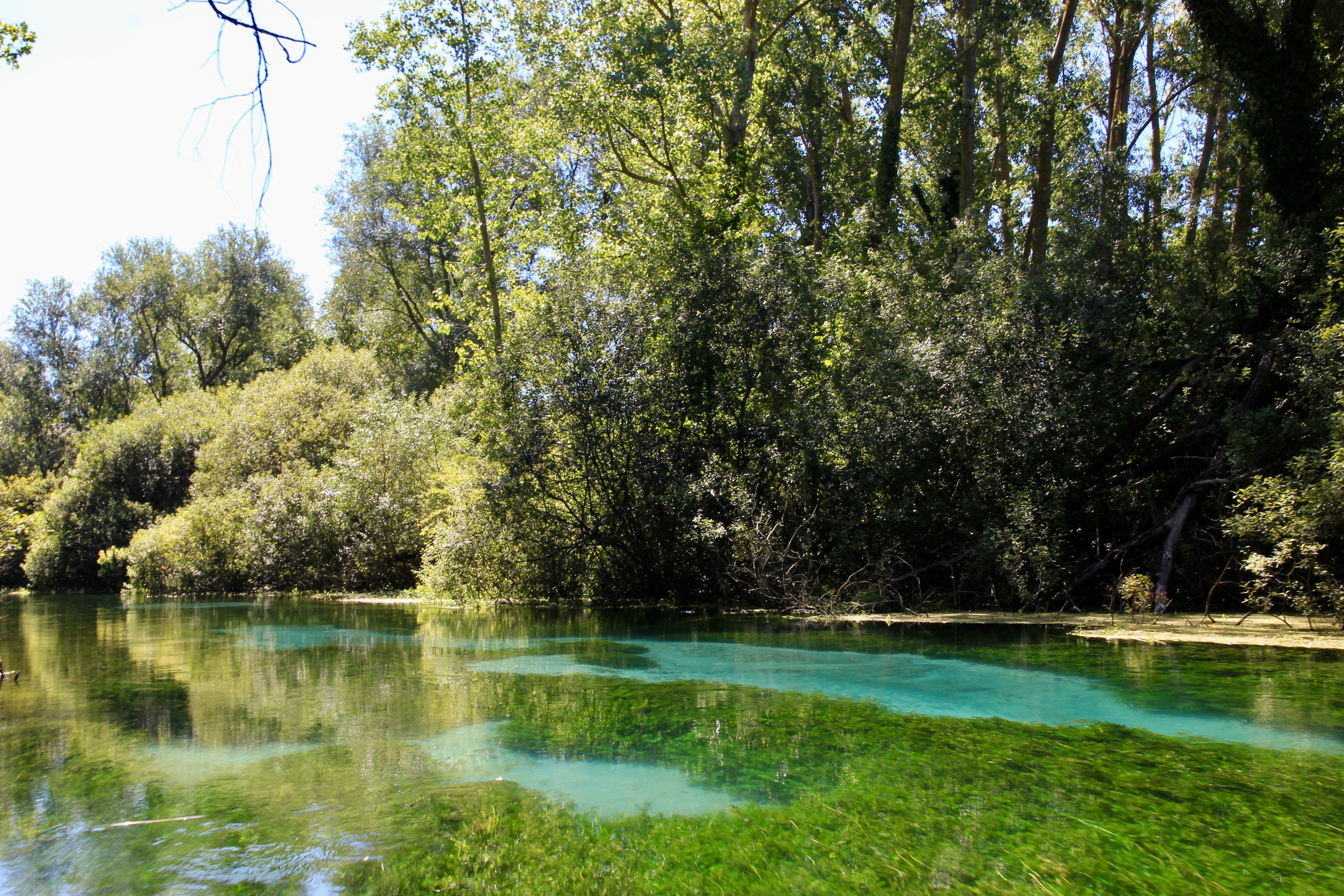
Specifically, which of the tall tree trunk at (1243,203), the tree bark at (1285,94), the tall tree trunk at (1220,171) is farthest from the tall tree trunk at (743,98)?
the tall tree trunk at (1220,171)

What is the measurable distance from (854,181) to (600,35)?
7800 mm

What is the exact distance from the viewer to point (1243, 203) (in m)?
19.4

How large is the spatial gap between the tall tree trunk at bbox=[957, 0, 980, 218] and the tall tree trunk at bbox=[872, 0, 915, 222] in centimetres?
130

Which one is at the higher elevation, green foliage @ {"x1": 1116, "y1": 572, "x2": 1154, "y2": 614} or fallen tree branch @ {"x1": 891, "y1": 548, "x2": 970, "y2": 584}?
fallen tree branch @ {"x1": 891, "y1": 548, "x2": 970, "y2": 584}

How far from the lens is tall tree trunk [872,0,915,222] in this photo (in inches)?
802

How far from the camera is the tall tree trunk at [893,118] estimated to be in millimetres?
20375

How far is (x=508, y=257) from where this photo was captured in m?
23.2

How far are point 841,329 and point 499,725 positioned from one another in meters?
12.4

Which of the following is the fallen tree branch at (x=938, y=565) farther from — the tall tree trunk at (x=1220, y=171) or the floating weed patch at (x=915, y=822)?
the tall tree trunk at (x=1220, y=171)

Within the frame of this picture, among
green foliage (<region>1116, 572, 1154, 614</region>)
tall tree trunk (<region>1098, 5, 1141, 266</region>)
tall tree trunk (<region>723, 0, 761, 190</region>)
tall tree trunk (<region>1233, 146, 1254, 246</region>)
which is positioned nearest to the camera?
green foliage (<region>1116, 572, 1154, 614</region>)

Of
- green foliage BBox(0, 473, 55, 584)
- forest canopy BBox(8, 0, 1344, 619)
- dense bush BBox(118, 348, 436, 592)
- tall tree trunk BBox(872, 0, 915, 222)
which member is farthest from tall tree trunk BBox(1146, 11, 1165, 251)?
green foliage BBox(0, 473, 55, 584)

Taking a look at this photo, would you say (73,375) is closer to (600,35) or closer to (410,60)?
(410,60)

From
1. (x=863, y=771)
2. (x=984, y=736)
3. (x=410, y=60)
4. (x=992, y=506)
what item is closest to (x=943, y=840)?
(x=863, y=771)

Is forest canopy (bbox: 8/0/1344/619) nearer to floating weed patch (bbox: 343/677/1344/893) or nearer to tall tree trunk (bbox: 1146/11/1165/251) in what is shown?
tall tree trunk (bbox: 1146/11/1165/251)
